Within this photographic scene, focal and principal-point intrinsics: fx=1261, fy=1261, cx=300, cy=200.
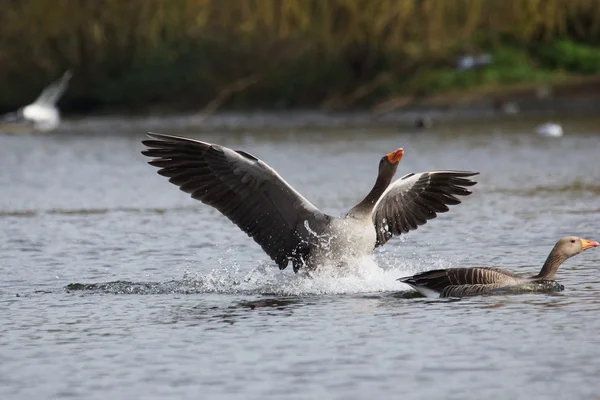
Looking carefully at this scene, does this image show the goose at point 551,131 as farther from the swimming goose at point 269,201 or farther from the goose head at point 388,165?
the goose head at point 388,165

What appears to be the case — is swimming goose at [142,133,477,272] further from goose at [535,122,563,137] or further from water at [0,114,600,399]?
goose at [535,122,563,137]

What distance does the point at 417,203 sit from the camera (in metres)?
13.7

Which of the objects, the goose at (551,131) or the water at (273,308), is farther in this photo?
Answer: the goose at (551,131)

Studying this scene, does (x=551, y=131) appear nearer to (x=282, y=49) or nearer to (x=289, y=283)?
(x=282, y=49)

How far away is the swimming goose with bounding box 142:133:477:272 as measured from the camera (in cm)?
1230

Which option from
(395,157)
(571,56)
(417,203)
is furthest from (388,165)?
(571,56)

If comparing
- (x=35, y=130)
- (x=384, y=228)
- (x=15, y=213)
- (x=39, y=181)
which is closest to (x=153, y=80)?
(x=35, y=130)

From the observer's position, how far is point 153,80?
1752 inches

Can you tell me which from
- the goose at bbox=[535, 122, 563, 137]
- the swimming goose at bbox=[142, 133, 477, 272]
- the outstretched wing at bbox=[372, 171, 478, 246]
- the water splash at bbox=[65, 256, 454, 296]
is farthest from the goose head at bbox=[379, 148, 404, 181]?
the goose at bbox=[535, 122, 563, 137]

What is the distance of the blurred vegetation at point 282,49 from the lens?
41781mm

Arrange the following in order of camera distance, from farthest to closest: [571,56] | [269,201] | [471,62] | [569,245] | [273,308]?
[571,56], [471,62], [269,201], [569,245], [273,308]

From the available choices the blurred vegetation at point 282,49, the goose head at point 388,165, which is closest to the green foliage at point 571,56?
the blurred vegetation at point 282,49

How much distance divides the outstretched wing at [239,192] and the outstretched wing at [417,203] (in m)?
1.21

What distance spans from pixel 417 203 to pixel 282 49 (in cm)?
3058
